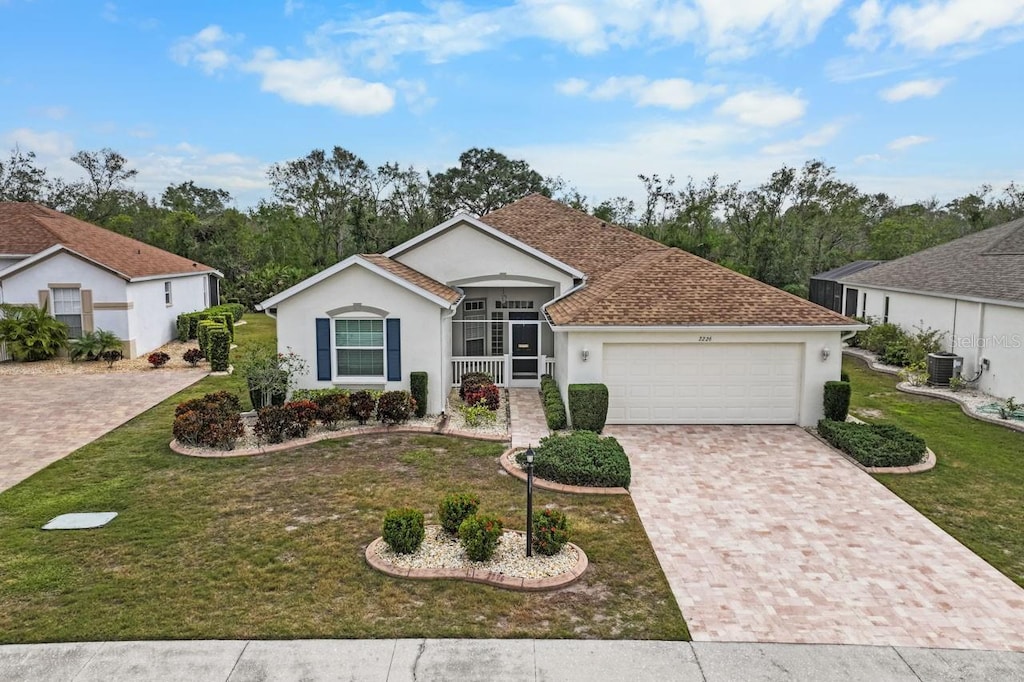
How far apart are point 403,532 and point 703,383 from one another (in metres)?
9.06

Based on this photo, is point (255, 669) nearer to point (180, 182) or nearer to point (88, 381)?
point (88, 381)

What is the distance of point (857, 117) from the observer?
79.7 ft

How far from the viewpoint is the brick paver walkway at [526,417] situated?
13625mm

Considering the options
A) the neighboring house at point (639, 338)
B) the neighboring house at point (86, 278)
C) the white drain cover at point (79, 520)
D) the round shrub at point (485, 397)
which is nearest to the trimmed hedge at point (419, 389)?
the neighboring house at point (639, 338)

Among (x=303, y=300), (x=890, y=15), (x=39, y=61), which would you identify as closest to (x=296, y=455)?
(x=303, y=300)

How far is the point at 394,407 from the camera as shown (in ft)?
46.3

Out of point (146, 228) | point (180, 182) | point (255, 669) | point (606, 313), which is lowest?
point (255, 669)

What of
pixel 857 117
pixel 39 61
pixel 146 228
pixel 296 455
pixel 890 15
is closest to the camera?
pixel 296 455

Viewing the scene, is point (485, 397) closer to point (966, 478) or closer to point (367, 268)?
point (367, 268)

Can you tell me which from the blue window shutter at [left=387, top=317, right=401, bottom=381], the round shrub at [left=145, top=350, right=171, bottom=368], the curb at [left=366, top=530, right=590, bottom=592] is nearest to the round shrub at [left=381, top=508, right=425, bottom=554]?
the curb at [left=366, top=530, right=590, bottom=592]

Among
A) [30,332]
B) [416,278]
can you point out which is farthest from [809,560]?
[30,332]

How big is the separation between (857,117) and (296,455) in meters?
23.6

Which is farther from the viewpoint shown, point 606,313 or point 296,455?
point 606,313

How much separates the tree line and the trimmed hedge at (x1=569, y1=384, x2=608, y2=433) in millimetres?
24336
